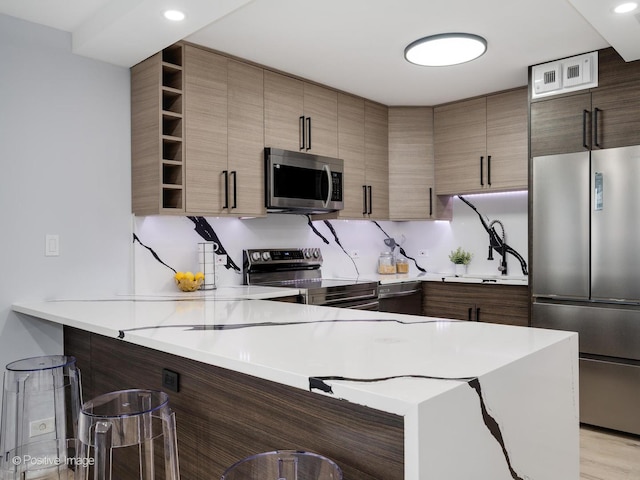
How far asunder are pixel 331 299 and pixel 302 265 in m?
0.62

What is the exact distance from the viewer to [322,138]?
12.6ft

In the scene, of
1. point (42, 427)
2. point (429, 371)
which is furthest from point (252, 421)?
point (42, 427)

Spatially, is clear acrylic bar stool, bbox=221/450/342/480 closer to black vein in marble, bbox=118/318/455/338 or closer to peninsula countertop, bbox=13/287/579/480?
peninsula countertop, bbox=13/287/579/480

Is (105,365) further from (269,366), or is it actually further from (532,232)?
(532,232)

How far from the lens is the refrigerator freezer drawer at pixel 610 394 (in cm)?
303

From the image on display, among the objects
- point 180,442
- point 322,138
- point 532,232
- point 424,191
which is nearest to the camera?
point 180,442

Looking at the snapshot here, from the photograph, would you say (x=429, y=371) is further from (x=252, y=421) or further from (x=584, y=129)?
(x=584, y=129)

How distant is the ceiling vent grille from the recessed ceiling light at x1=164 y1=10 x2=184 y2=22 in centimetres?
235

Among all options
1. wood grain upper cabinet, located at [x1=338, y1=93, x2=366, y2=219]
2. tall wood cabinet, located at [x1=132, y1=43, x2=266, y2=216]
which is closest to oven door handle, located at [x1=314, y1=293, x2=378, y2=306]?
wood grain upper cabinet, located at [x1=338, y1=93, x2=366, y2=219]

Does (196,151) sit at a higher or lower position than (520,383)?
higher

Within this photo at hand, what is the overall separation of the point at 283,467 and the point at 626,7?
8.22 ft

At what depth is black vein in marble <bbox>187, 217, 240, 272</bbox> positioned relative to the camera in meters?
3.44

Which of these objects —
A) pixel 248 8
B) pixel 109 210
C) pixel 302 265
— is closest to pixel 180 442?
pixel 109 210

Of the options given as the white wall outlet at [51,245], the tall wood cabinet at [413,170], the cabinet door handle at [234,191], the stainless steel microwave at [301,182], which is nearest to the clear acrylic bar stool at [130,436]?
the white wall outlet at [51,245]
